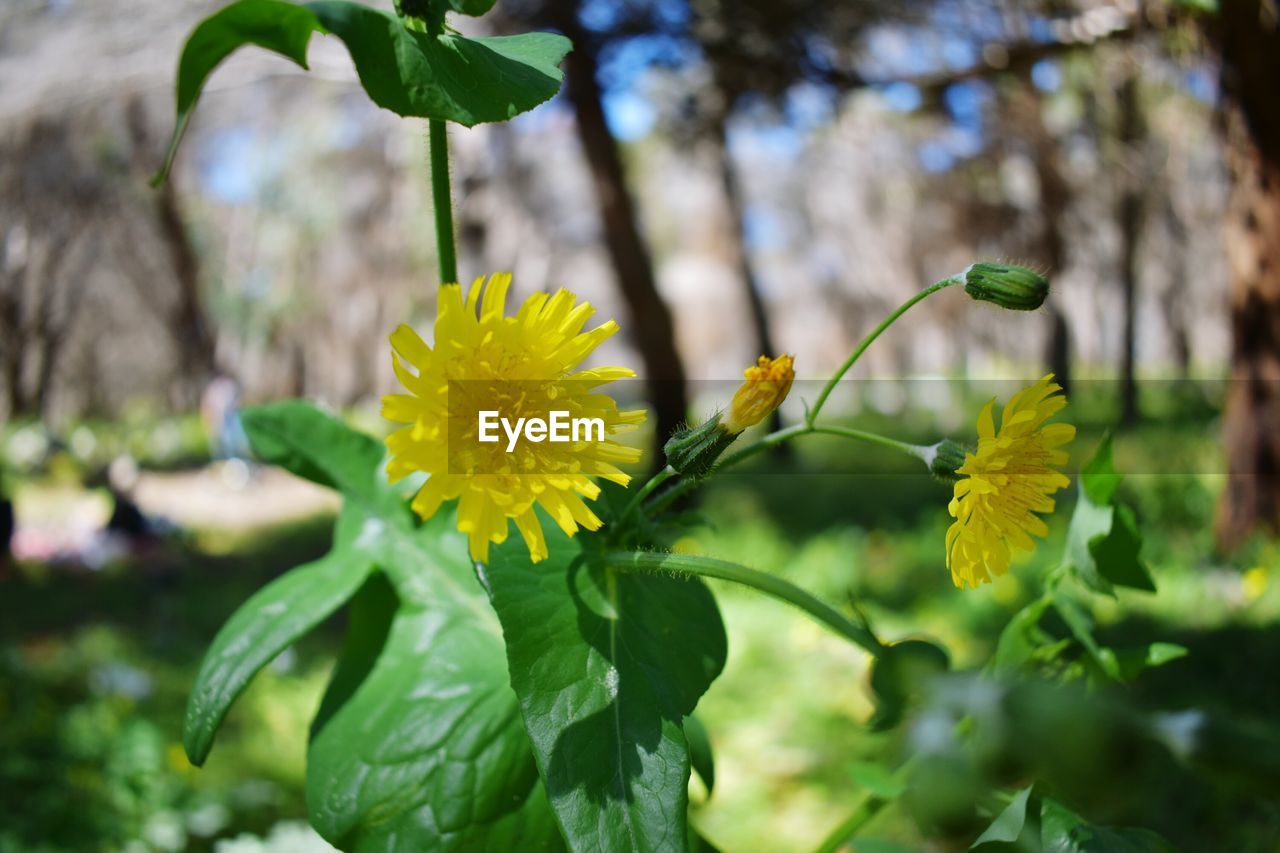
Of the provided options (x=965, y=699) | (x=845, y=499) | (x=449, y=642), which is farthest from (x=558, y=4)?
(x=965, y=699)

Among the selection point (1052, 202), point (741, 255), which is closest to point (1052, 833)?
point (741, 255)

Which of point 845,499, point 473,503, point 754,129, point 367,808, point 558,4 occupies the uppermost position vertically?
point 558,4

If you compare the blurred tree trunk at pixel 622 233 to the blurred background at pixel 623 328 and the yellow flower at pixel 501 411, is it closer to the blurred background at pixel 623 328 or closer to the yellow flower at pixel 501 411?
the blurred background at pixel 623 328

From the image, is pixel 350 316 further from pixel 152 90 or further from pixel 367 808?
pixel 367 808

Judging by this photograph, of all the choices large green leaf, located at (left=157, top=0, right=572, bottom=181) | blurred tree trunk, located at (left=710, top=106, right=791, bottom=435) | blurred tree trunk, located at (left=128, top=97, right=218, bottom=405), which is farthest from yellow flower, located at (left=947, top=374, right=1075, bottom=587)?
blurred tree trunk, located at (left=128, top=97, right=218, bottom=405)

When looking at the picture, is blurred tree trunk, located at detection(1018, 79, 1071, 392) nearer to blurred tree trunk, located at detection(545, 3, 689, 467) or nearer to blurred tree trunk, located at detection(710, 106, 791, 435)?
blurred tree trunk, located at detection(710, 106, 791, 435)

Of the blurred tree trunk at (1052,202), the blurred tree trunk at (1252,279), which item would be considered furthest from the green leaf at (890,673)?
the blurred tree trunk at (1052,202)
